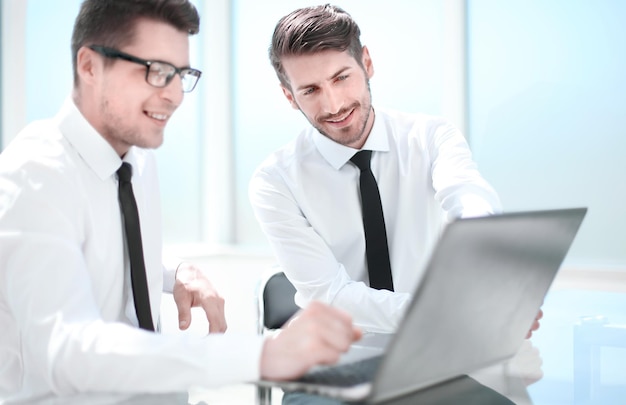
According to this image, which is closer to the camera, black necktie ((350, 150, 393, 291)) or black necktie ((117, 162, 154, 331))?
black necktie ((117, 162, 154, 331))

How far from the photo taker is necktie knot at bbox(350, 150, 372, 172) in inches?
92.2

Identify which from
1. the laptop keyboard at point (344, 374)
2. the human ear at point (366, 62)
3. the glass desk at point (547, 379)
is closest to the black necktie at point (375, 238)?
the human ear at point (366, 62)

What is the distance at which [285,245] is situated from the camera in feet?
7.55

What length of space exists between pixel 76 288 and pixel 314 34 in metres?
1.34

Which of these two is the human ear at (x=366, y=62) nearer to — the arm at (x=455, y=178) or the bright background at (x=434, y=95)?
the arm at (x=455, y=178)

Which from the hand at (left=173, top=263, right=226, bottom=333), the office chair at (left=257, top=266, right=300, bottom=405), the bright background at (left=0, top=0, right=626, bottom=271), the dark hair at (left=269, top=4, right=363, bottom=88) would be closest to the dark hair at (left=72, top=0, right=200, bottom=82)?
the hand at (left=173, top=263, right=226, bottom=333)

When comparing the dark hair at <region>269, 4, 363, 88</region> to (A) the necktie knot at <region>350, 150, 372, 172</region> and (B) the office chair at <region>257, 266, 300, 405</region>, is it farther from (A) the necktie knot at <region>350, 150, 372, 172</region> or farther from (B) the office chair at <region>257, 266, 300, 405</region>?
(B) the office chair at <region>257, 266, 300, 405</region>

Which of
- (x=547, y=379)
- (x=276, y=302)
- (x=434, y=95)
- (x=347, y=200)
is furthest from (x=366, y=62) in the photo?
(x=434, y=95)

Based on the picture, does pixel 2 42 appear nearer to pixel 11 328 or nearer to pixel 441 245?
pixel 11 328

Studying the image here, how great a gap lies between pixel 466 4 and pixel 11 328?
3294mm

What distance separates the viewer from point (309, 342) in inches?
40.7

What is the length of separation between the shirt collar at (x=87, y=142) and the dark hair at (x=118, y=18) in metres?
0.14

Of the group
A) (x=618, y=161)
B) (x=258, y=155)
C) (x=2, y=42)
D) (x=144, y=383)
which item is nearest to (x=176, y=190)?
(x=258, y=155)

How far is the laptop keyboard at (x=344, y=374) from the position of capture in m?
1.02
